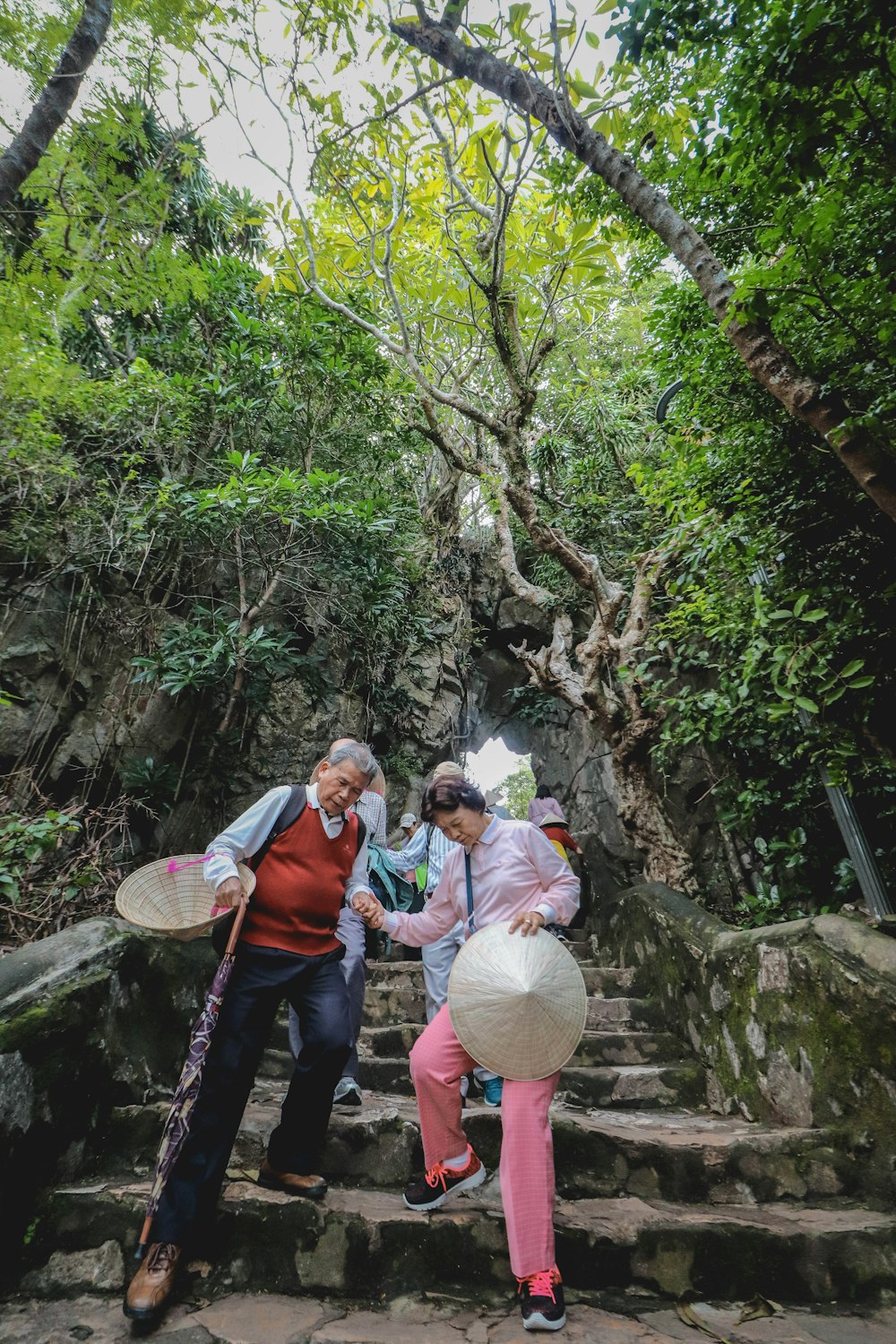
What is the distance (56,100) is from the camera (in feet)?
9.99

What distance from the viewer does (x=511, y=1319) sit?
1.84 metres

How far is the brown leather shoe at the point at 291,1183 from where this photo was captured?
2.13 meters

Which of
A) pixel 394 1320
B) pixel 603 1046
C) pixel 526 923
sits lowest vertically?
pixel 394 1320

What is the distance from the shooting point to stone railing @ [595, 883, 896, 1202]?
241cm

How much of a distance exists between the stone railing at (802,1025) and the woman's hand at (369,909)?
74.5 inches

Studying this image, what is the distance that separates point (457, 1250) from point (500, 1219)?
0.16 m

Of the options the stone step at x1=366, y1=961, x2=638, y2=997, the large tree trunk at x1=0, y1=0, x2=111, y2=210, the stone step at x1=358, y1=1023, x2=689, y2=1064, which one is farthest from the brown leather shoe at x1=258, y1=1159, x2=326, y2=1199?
the large tree trunk at x1=0, y1=0, x2=111, y2=210

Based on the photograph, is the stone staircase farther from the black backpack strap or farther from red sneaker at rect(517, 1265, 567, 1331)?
the black backpack strap

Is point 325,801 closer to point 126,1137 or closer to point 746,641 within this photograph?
point 126,1137

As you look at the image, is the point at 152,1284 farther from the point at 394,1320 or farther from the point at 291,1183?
the point at 394,1320

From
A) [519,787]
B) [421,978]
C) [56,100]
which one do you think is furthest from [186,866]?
[519,787]

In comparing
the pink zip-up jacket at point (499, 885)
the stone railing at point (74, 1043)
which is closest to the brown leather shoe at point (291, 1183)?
the stone railing at point (74, 1043)

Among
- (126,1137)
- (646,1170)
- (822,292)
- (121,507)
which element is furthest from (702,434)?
(121,507)

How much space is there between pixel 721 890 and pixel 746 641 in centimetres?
308
